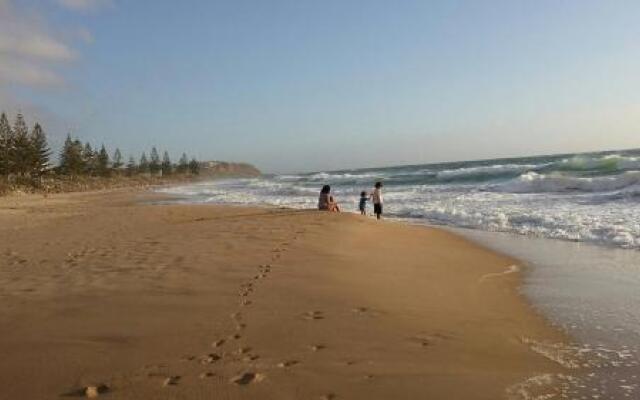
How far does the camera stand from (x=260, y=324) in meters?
5.83

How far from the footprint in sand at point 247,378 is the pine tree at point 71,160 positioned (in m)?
92.5

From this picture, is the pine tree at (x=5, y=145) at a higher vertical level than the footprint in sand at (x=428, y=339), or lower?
higher

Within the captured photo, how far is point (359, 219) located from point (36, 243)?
28.6 feet

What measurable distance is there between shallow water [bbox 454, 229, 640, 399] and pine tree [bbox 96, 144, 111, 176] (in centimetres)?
9900

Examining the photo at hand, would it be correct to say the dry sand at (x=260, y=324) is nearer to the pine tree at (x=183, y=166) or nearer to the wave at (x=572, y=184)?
the wave at (x=572, y=184)

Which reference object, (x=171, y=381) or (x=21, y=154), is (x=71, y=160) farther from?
(x=171, y=381)

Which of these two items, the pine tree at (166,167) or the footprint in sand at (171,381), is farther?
the pine tree at (166,167)

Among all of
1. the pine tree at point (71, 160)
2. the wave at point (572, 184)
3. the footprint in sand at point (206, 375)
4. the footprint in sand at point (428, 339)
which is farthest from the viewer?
the pine tree at point (71, 160)

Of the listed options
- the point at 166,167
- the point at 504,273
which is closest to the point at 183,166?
the point at 166,167

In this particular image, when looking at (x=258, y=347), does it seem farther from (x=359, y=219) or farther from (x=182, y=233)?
(x=359, y=219)

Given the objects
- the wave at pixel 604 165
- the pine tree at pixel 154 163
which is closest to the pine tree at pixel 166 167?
the pine tree at pixel 154 163

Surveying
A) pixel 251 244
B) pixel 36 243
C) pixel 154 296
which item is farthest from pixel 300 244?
pixel 36 243

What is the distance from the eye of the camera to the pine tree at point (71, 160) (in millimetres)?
89500

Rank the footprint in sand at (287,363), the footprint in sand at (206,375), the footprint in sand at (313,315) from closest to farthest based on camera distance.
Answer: the footprint in sand at (206,375)
the footprint in sand at (287,363)
the footprint in sand at (313,315)
